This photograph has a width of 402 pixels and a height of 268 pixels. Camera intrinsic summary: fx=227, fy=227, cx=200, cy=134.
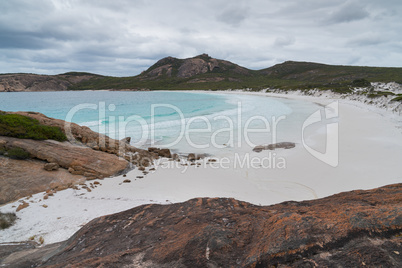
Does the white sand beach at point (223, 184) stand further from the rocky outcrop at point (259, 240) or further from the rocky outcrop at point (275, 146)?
the rocky outcrop at point (259, 240)

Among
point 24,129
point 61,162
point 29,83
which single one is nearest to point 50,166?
point 61,162

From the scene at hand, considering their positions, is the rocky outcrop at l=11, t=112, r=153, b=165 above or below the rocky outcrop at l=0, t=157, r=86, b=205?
above

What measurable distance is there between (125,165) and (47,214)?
4539mm

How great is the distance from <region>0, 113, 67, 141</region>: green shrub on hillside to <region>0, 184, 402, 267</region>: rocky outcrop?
8.76 m

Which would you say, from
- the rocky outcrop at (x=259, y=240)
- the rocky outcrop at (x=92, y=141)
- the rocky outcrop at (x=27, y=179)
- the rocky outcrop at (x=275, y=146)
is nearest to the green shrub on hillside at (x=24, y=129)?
the rocky outcrop at (x=92, y=141)

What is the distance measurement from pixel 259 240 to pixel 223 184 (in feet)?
24.0

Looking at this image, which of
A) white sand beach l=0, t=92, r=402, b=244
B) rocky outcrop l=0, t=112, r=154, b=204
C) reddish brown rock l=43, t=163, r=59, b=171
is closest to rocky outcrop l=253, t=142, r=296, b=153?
white sand beach l=0, t=92, r=402, b=244

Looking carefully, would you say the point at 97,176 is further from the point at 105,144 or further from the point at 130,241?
the point at 130,241

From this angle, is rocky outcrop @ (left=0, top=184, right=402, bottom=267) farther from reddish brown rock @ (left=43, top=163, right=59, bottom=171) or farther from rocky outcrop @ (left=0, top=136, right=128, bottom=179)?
rocky outcrop @ (left=0, top=136, right=128, bottom=179)

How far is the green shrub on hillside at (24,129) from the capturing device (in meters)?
10.6

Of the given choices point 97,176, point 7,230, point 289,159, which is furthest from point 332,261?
point 289,159

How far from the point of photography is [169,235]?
11.3 ft

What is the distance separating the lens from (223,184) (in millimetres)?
10039

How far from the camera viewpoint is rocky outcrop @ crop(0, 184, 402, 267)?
89.8 inches
